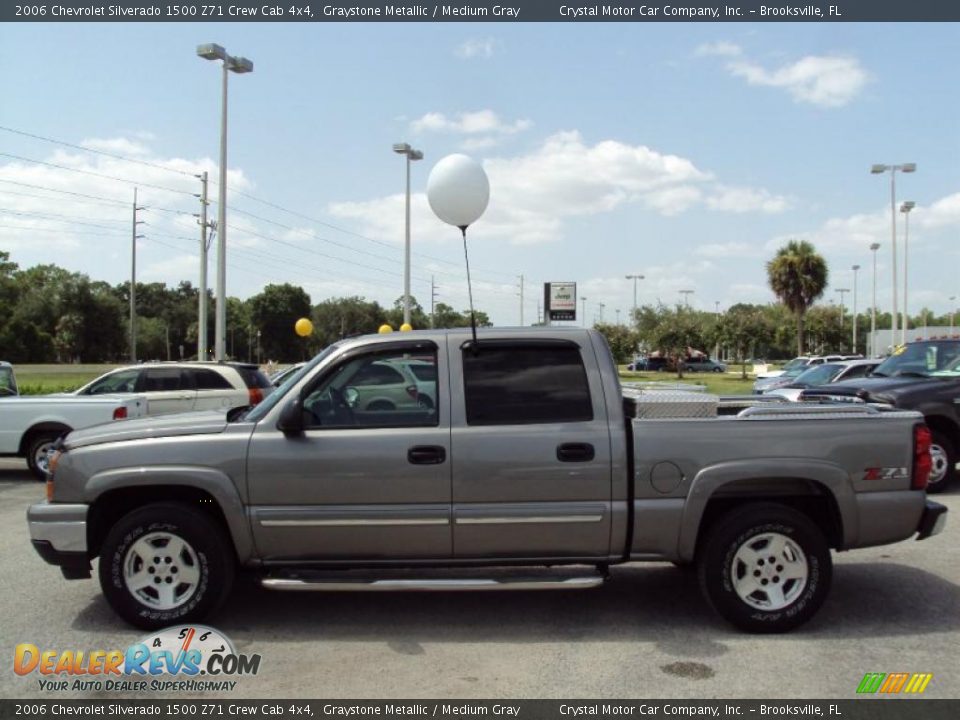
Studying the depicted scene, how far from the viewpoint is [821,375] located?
57.7ft

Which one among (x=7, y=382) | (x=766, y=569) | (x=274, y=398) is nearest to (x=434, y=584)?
(x=274, y=398)

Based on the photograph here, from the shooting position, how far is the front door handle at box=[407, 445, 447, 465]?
4855 millimetres

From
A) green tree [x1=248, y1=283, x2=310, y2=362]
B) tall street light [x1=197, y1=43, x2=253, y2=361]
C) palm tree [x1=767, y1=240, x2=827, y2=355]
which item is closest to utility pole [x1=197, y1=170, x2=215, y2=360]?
tall street light [x1=197, y1=43, x2=253, y2=361]

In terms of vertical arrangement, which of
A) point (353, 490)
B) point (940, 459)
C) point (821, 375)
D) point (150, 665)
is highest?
point (821, 375)

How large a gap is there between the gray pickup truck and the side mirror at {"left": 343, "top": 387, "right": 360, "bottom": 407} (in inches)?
1.0

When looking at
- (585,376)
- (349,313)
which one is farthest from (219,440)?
(349,313)

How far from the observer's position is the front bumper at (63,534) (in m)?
4.98

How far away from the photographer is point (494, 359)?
16.8 ft

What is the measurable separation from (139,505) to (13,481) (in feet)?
26.1

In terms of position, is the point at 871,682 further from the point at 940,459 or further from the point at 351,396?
the point at 940,459

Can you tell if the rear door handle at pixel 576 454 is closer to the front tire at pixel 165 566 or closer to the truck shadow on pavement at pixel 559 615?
the truck shadow on pavement at pixel 559 615

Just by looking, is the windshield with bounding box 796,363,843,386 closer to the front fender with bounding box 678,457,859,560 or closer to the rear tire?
the front fender with bounding box 678,457,859,560

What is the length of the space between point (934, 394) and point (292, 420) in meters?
8.51
